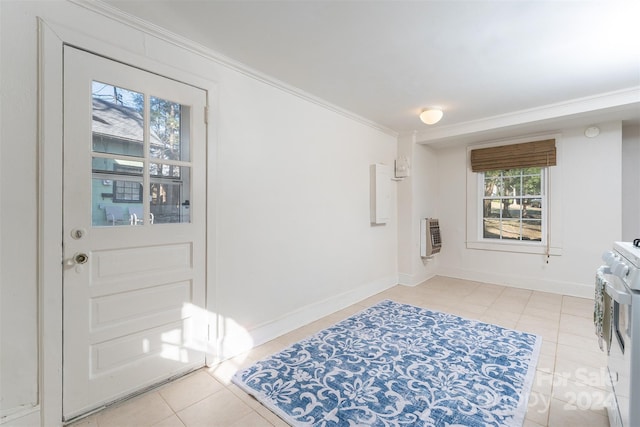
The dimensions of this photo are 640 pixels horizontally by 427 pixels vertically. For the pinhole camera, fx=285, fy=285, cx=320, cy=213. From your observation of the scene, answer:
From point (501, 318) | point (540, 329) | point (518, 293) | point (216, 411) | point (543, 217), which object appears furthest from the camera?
point (543, 217)

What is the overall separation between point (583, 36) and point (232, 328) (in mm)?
3464

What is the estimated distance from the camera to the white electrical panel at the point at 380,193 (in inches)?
157

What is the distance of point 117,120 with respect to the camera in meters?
1.81

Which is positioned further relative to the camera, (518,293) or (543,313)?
(518,293)

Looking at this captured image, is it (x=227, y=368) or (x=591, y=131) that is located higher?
Result: (x=591, y=131)

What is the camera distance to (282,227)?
2.81m

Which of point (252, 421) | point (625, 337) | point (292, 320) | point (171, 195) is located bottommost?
point (252, 421)

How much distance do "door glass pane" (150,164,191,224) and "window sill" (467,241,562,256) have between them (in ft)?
15.0

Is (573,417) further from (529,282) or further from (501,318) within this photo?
(529,282)

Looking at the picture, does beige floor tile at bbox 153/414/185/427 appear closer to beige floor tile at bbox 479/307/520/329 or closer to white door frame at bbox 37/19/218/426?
white door frame at bbox 37/19/218/426

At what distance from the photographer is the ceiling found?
178cm

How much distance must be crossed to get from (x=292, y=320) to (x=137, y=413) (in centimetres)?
145

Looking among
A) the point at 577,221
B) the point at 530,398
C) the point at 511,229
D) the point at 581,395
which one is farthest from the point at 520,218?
the point at 530,398

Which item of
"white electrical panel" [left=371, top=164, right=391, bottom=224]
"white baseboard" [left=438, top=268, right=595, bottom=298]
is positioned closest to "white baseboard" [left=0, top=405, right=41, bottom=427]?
"white electrical panel" [left=371, top=164, right=391, bottom=224]
